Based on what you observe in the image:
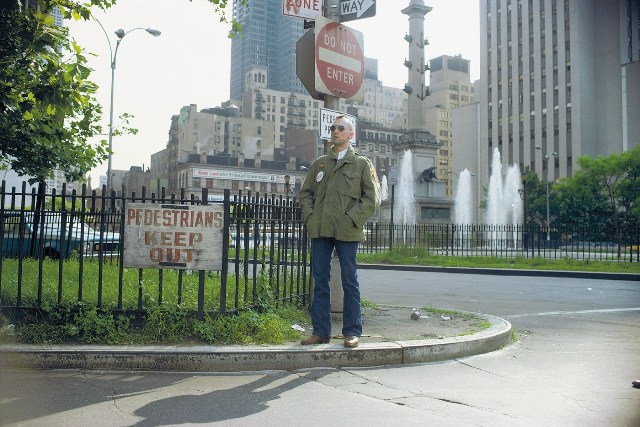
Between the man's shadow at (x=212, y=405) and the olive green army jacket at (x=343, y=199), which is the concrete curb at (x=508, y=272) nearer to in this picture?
the olive green army jacket at (x=343, y=199)

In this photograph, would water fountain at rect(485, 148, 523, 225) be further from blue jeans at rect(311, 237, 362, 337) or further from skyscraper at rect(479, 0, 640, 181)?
blue jeans at rect(311, 237, 362, 337)

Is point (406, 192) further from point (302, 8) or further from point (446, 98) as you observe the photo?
point (446, 98)

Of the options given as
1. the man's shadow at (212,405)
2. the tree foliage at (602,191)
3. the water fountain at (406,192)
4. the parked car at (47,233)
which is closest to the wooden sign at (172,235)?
the parked car at (47,233)

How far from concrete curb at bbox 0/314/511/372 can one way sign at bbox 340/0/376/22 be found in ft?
14.1

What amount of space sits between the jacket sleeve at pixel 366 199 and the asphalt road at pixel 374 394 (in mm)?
1381

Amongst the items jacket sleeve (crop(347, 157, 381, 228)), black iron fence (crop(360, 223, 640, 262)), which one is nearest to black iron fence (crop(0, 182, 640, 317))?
jacket sleeve (crop(347, 157, 381, 228))

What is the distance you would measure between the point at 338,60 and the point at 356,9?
70cm

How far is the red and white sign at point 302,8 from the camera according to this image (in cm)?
771

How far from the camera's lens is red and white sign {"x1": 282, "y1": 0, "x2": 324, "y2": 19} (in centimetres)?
771

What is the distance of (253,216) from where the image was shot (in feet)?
21.9

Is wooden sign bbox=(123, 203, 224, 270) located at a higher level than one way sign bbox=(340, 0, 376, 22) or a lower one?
lower

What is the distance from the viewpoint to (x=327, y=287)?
19.4 feet

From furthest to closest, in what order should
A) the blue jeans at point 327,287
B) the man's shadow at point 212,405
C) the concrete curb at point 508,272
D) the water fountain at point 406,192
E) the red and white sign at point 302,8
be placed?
the water fountain at point 406,192 < the concrete curb at point 508,272 < the red and white sign at point 302,8 < the blue jeans at point 327,287 < the man's shadow at point 212,405

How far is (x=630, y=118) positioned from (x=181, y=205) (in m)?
69.3
